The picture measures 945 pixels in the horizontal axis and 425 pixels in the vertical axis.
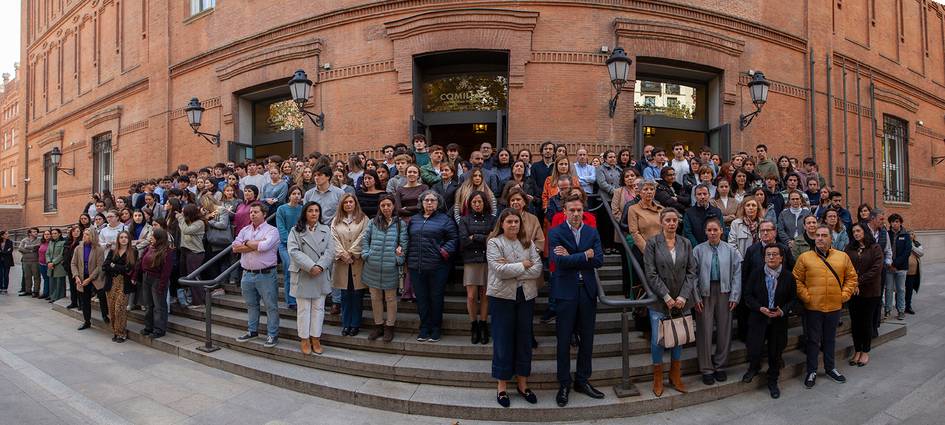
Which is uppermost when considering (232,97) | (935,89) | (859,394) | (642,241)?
(935,89)

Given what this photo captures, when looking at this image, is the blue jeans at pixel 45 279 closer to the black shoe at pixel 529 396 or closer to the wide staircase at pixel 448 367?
the wide staircase at pixel 448 367

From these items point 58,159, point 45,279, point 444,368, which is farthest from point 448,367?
point 58,159

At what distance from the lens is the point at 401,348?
5.41 metres

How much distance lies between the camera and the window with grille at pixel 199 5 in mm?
14883

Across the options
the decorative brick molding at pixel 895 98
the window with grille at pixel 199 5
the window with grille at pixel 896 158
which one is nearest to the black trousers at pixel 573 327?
the window with grille at pixel 199 5

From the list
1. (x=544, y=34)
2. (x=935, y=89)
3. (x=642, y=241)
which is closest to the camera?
(x=642, y=241)

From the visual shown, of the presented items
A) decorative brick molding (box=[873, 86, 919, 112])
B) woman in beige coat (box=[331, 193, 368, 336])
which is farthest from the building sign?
decorative brick molding (box=[873, 86, 919, 112])

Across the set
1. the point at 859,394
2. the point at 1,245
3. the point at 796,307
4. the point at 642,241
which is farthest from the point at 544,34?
the point at 1,245

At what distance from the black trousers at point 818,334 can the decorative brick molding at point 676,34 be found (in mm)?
7791

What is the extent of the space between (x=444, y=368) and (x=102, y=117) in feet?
66.4

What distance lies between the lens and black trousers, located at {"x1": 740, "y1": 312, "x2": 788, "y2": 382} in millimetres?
5012

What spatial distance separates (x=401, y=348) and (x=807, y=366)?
4609 millimetres

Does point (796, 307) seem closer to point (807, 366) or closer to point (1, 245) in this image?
point (807, 366)

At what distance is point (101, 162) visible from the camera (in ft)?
63.1
